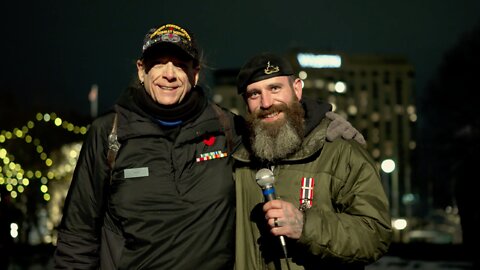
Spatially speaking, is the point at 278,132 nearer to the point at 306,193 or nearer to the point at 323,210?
the point at 306,193

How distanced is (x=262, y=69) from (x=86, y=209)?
159cm

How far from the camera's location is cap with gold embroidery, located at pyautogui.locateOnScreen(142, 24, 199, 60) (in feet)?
14.1

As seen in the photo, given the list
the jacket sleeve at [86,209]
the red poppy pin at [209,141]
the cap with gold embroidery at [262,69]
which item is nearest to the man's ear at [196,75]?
the cap with gold embroidery at [262,69]

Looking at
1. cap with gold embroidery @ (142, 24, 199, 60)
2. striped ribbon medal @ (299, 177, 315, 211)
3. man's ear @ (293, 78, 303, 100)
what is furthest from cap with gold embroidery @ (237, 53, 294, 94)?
striped ribbon medal @ (299, 177, 315, 211)

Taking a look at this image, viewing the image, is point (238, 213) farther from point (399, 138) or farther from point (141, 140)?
point (399, 138)

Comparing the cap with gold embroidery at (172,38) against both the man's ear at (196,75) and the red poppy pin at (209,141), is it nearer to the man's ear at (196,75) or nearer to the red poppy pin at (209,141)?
the man's ear at (196,75)

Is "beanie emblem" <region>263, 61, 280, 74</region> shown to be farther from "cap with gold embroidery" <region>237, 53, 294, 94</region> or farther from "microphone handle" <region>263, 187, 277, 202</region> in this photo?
"microphone handle" <region>263, 187, 277, 202</region>

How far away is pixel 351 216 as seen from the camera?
13.1 feet

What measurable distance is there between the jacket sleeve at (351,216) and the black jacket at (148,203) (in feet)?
2.22

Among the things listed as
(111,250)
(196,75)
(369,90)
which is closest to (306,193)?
(196,75)

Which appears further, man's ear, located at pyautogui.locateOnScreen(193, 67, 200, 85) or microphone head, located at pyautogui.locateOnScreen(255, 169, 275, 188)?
man's ear, located at pyautogui.locateOnScreen(193, 67, 200, 85)

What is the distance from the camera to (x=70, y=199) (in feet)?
14.0

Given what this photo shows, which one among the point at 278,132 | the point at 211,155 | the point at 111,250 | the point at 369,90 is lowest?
the point at 111,250

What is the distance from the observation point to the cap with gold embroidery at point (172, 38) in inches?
169
